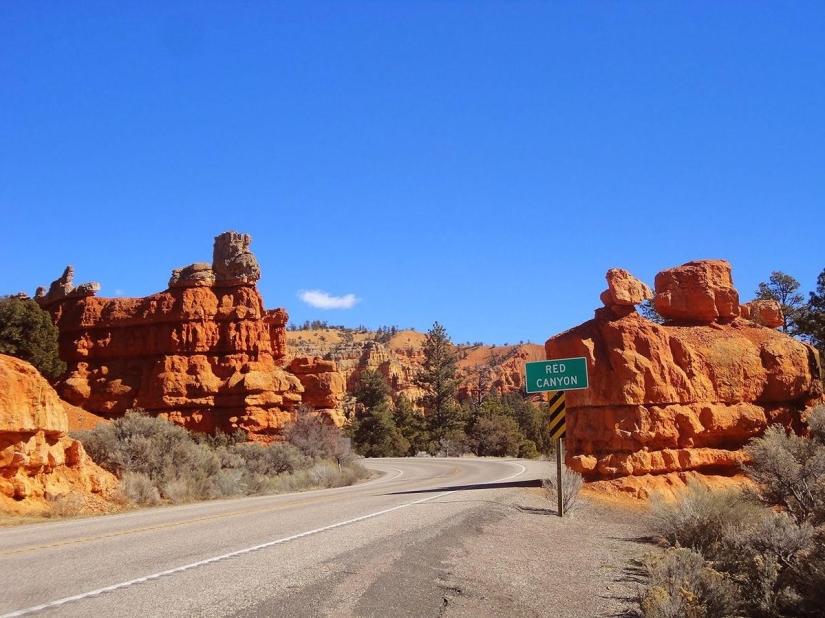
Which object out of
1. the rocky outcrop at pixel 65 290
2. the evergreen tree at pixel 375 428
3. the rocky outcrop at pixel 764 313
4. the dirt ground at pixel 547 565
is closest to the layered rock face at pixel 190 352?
the rocky outcrop at pixel 65 290

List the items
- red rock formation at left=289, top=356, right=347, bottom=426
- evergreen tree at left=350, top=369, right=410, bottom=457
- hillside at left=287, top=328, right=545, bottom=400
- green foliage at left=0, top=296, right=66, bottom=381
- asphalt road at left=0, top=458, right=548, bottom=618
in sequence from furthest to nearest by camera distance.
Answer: hillside at left=287, top=328, right=545, bottom=400 < evergreen tree at left=350, top=369, right=410, bottom=457 < red rock formation at left=289, top=356, right=347, bottom=426 < green foliage at left=0, top=296, right=66, bottom=381 < asphalt road at left=0, top=458, right=548, bottom=618

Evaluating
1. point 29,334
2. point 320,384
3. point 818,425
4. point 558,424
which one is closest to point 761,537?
point 558,424

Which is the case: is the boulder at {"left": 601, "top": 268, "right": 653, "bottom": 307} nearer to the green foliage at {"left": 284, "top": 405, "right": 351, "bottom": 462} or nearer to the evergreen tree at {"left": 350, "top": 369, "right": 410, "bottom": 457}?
the green foliage at {"left": 284, "top": 405, "right": 351, "bottom": 462}

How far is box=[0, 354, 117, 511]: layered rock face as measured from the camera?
16250mm

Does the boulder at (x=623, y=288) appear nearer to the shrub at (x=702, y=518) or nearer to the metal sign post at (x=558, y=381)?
the metal sign post at (x=558, y=381)

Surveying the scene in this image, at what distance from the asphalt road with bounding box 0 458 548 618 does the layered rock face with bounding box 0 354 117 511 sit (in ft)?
10.4

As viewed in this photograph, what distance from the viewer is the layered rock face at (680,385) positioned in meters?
20.7

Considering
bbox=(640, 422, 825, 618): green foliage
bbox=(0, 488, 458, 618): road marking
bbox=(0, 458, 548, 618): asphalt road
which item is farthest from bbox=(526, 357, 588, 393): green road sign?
bbox=(0, 488, 458, 618): road marking

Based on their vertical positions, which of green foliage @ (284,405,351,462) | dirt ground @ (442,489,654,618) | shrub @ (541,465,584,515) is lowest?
dirt ground @ (442,489,654,618)

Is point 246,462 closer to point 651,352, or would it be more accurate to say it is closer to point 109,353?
point 109,353

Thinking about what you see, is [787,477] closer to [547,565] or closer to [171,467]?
[547,565]

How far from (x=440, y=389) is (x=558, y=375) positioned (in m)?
57.3

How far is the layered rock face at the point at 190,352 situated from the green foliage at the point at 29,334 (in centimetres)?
424

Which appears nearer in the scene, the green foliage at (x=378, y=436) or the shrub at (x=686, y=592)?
the shrub at (x=686, y=592)
